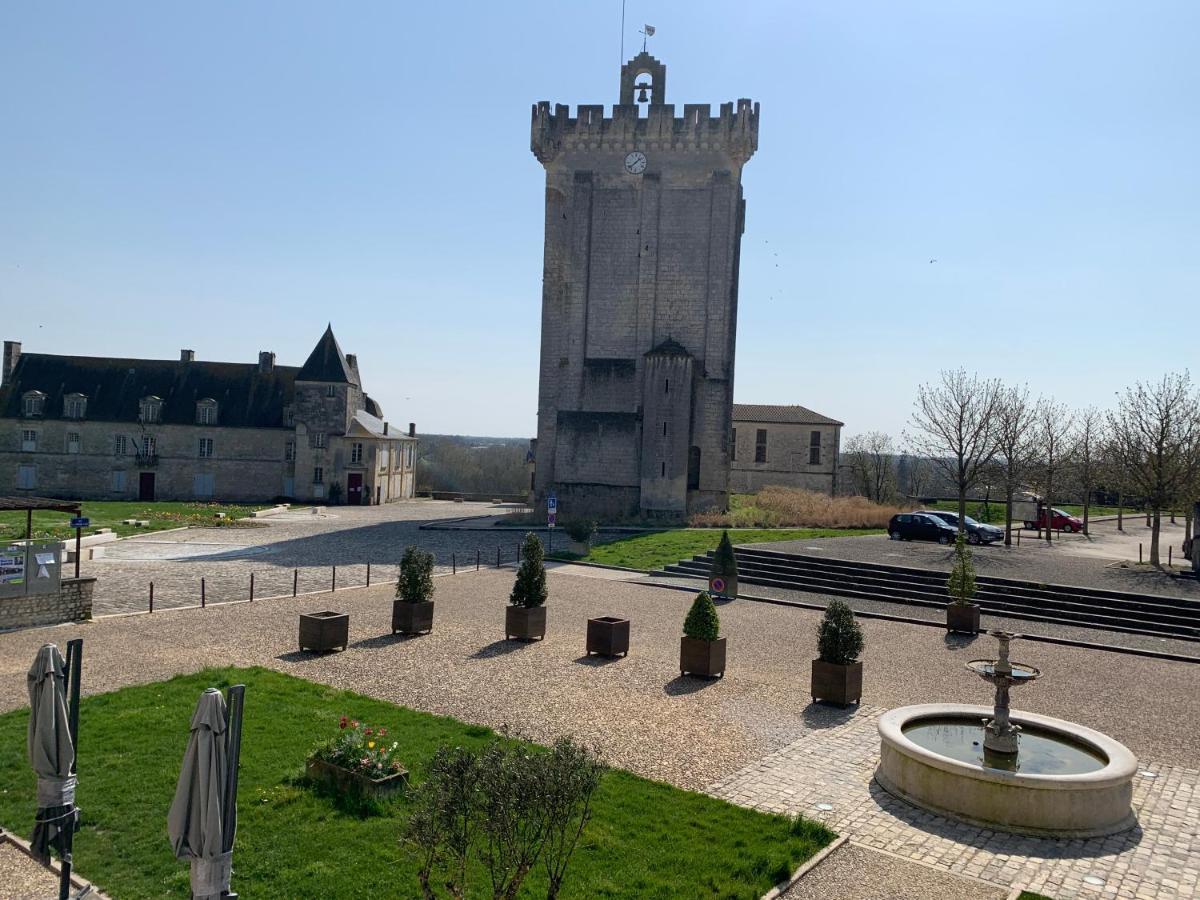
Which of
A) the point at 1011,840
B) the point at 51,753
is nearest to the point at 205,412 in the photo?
the point at 51,753

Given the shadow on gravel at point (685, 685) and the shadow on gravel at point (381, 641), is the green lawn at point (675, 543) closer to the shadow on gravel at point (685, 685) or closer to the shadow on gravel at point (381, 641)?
the shadow on gravel at point (381, 641)

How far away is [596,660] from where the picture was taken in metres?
13.7

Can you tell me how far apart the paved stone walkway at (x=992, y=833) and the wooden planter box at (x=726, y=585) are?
10.6 metres

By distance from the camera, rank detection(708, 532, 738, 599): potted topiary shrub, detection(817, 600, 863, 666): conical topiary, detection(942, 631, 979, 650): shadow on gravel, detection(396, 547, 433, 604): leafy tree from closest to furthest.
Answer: detection(817, 600, 863, 666): conical topiary, detection(396, 547, 433, 604): leafy tree, detection(942, 631, 979, 650): shadow on gravel, detection(708, 532, 738, 599): potted topiary shrub

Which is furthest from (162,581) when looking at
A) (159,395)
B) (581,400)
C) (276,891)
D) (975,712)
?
(159,395)

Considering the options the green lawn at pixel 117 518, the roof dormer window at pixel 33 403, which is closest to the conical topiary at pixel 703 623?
the green lawn at pixel 117 518

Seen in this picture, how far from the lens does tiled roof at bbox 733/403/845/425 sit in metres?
54.4

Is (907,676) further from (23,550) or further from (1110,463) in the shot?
(1110,463)

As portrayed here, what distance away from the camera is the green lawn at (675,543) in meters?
26.3

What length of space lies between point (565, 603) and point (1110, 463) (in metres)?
31.4

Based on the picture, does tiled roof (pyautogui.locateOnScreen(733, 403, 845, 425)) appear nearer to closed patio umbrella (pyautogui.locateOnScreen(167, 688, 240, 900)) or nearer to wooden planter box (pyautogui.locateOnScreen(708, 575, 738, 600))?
wooden planter box (pyautogui.locateOnScreen(708, 575, 738, 600))

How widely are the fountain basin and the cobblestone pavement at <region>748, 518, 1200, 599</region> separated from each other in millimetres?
13119

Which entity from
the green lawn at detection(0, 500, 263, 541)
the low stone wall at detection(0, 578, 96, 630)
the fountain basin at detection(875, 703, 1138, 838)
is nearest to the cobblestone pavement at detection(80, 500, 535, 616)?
the low stone wall at detection(0, 578, 96, 630)

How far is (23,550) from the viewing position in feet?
48.8
